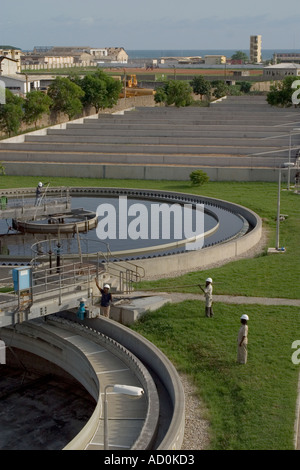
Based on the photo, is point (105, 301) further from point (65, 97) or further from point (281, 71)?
point (281, 71)

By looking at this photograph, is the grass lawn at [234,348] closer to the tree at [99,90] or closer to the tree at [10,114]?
the tree at [10,114]

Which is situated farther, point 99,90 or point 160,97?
point 160,97

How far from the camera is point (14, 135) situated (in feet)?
195

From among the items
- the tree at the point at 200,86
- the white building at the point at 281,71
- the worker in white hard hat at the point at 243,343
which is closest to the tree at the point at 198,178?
the worker in white hard hat at the point at 243,343

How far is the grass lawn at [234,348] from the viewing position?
48.3 feet

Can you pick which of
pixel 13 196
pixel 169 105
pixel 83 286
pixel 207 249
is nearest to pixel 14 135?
pixel 13 196

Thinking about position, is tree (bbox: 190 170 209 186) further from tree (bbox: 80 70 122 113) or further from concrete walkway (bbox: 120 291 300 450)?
tree (bbox: 80 70 122 113)

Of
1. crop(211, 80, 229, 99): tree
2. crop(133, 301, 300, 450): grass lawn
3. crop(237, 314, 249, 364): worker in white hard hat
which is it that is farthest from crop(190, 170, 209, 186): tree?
crop(211, 80, 229, 99): tree

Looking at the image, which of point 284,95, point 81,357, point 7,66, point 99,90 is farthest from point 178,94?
point 81,357

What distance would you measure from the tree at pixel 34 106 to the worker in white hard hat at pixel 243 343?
47.0 m

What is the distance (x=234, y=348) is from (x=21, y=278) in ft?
18.7

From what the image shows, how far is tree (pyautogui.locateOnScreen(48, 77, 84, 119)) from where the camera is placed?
67438 mm

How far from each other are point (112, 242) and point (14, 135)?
33.1 metres

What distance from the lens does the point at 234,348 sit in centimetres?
1811
